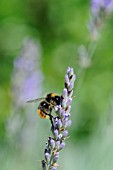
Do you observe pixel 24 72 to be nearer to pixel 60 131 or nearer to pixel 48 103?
pixel 48 103

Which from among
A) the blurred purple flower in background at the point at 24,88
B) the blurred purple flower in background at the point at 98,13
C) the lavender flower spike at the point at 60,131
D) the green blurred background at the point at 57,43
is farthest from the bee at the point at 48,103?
the green blurred background at the point at 57,43

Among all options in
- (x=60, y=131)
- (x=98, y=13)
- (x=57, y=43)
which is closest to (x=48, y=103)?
(x=60, y=131)

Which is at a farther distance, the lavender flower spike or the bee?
the bee

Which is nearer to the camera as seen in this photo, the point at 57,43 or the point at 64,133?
the point at 64,133

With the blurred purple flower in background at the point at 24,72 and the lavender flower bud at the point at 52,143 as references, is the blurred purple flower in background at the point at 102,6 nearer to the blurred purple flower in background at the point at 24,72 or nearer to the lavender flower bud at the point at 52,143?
the blurred purple flower in background at the point at 24,72

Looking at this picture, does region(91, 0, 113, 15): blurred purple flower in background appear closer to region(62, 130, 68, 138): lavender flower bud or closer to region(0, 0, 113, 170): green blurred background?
region(62, 130, 68, 138): lavender flower bud

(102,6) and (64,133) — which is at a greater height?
(102,6)

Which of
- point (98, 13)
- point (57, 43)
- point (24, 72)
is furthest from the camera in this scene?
point (57, 43)

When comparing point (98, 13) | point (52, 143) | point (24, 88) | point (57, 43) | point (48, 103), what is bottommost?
point (52, 143)

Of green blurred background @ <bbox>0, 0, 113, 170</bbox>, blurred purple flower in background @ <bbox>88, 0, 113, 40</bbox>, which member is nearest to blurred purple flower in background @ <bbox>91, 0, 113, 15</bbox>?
blurred purple flower in background @ <bbox>88, 0, 113, 40</bbox>

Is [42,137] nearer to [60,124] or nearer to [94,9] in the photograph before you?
[94,9]
